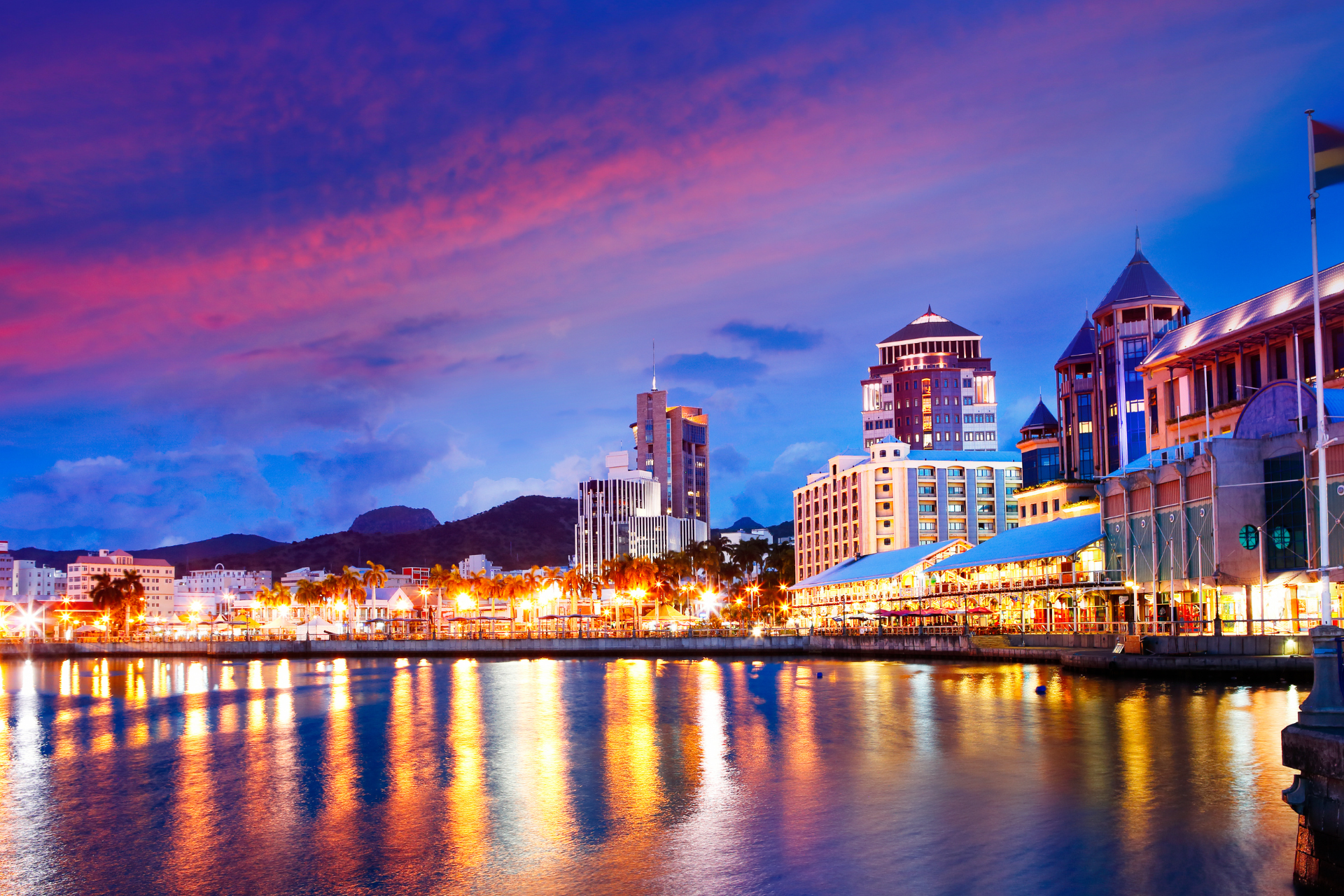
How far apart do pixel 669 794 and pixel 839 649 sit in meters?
76.8

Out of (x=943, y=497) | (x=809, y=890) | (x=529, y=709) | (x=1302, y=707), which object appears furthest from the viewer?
(x=943, y=497)

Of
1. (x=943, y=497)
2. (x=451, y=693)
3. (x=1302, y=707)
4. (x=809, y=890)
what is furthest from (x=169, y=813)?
(x=943, y=497)

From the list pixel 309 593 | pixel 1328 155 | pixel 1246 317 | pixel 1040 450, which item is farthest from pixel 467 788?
pixel 309 593

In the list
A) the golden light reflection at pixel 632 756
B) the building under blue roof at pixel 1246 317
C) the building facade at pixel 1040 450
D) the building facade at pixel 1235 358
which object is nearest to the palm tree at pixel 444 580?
the building facade at pixel 1040 450

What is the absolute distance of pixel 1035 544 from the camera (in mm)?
97000

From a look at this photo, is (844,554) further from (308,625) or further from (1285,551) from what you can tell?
(1285,551)

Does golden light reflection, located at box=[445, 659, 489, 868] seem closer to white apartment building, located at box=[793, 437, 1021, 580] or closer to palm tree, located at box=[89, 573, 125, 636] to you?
white apartment building, located at box=[793, 437, 1021, 580]

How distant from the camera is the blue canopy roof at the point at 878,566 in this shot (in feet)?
397

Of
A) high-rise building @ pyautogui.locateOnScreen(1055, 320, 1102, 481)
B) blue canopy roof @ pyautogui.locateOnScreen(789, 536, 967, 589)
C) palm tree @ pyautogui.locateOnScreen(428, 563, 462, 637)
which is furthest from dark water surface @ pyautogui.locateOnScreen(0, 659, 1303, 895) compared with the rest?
palm tree @ pyautogui.locateOnScreen(428, 563, 462, 637)

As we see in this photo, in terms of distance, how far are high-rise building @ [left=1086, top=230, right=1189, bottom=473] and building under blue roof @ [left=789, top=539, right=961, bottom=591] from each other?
2952 cm

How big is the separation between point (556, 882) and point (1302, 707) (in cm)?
1443

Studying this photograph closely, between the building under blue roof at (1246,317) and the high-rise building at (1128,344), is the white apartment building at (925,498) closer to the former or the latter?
the high-rise building at (1128,344)

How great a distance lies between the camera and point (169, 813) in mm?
32500

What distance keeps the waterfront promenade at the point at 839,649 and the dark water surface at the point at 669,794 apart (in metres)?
3.30
